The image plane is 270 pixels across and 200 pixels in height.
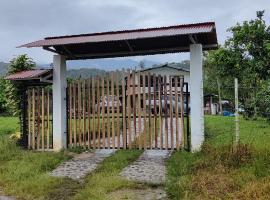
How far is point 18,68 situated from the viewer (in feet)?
48.0

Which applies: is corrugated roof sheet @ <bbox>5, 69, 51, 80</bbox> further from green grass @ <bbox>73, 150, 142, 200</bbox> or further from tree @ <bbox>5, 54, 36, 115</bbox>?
green grass @ <bbox>73, 150, 142, 200</bbox>

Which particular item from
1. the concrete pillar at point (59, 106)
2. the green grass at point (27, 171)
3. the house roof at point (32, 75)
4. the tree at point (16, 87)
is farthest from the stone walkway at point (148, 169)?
the tree at point (16, 87)

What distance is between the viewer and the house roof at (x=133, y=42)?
10.5 metres

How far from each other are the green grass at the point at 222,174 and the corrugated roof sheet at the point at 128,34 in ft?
9.54

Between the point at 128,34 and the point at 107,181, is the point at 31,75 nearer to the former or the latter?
the point at 128,34

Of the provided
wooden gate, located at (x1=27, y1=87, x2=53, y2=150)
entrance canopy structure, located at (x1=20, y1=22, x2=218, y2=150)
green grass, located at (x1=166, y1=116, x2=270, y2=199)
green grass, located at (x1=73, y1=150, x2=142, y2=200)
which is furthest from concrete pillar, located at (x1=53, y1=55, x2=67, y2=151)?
green grass, located at (x1=166, y1=116, x2=270, y2=199)

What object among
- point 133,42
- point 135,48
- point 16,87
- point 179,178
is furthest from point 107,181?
point 16,87

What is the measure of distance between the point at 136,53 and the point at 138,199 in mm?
5832

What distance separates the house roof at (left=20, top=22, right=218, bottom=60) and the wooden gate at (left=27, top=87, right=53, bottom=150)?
133cm

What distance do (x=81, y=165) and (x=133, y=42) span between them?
3716 mm

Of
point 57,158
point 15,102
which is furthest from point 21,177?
point 15,102

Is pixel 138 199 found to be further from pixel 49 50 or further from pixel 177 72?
pixel 177 72

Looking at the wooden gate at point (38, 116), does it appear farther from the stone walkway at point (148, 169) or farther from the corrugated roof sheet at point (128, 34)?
the stone walkway at point (148, 169)

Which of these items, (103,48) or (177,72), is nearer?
(103,48)
